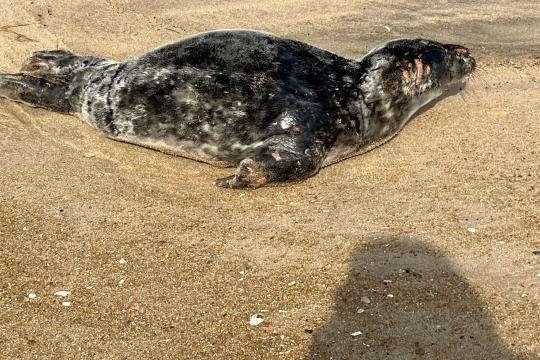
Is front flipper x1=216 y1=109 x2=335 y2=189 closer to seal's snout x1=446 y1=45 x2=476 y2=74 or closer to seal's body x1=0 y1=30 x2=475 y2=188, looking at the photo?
seal's body x1=0 y1=30 x2=475 y2=188

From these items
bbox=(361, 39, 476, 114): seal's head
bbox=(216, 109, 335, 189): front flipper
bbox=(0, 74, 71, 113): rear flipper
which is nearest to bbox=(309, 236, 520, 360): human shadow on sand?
bbox=(216, 109, 335, 189): front flipper

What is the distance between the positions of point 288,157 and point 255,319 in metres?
1.59

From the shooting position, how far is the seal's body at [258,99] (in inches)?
202

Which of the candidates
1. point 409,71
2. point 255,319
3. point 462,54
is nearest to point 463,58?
point 462,54

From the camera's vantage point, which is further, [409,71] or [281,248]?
[409,71]

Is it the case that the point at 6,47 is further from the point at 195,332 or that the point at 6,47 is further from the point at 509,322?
the point at 509,322

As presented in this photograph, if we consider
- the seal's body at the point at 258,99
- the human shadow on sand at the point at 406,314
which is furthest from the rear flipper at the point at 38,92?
the human shadow on sand at the point at 406,314

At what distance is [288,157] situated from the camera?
4871 millimetres

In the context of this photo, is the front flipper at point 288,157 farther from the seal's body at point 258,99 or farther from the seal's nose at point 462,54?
the seal's nose at point 462,54

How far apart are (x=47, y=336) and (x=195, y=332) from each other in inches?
26.8

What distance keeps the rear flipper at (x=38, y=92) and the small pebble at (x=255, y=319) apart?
2.97 metres

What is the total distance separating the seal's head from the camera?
5.55 m

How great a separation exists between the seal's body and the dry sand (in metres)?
0.15

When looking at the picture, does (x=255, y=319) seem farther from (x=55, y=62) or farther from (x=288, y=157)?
(x=55, y=62)
